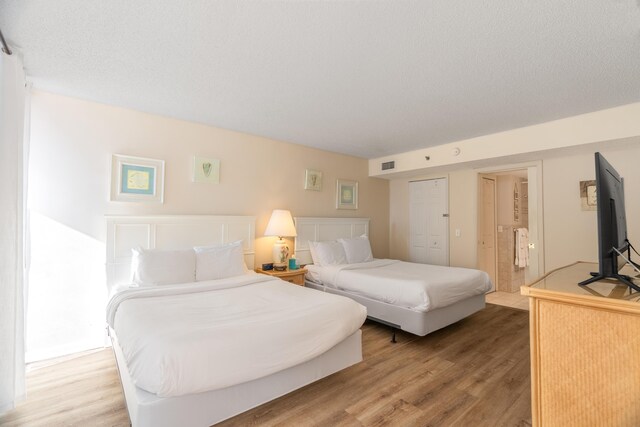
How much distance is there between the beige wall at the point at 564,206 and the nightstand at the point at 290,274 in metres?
2.70

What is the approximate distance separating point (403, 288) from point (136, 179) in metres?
3.15

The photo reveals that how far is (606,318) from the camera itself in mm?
1064

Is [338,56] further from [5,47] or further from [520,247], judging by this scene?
[520,247]

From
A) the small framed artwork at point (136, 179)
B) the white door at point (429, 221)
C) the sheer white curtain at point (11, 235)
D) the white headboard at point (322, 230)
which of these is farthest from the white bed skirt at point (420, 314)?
the sheer white curtain at point (11, 235)

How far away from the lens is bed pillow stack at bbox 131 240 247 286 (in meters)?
2.92

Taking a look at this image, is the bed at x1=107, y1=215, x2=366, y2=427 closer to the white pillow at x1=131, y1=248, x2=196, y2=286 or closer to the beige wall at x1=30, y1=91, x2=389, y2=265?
the white pillow at x1=131, y1=248, x2=196, y2=286

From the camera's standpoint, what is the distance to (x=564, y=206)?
12.8ft

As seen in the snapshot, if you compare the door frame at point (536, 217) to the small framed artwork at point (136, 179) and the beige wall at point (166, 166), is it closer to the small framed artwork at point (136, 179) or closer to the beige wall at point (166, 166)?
the beige wall at point (166, 166)

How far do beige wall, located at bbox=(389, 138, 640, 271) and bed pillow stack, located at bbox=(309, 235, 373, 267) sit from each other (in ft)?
5.30

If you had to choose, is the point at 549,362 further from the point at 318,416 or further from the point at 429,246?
the point at 429,246

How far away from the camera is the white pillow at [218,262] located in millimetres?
3223

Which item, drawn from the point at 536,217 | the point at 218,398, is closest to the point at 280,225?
the point at 218,398

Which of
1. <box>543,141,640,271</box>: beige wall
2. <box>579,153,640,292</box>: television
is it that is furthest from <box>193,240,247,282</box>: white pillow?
<box>543,141,640,271</box>: beige wall

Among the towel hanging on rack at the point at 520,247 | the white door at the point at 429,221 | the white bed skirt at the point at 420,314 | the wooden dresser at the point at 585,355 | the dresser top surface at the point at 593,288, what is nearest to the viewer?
the wooden dresser at the point at 585,355
